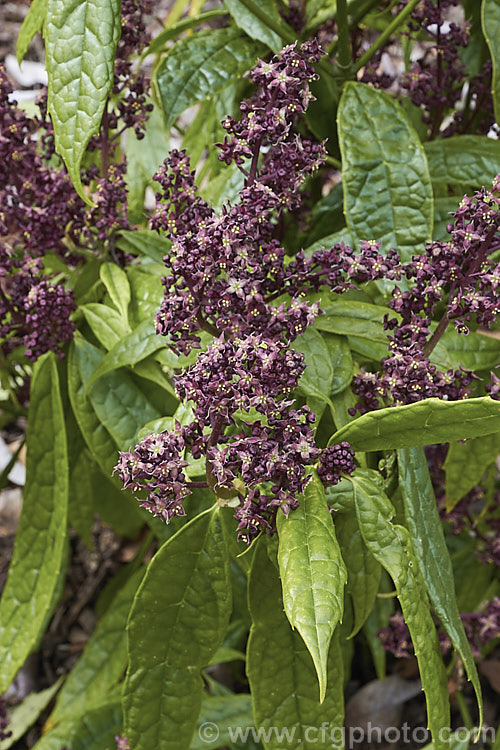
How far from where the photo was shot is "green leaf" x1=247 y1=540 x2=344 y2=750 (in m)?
1.27

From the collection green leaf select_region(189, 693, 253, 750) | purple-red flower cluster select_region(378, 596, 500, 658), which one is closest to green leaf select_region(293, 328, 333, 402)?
purple-red flower cluster select_region(378, 596, 500, 658)

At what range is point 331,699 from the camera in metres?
1.31

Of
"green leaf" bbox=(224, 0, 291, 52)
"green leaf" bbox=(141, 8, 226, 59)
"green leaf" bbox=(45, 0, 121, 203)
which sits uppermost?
"green leaf" bbox=(141, 8, 226, 59)

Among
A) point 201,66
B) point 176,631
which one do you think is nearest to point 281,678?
point 176,631

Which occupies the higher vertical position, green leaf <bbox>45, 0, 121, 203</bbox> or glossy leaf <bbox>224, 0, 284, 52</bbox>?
glossy leaf <bbox>224, 0, 284, 52</bbox>

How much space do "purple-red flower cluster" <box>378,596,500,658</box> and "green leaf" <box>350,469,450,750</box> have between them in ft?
2.28

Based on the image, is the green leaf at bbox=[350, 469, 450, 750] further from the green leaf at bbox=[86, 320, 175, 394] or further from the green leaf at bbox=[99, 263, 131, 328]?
the green leaf at bbox=[99, 263, 131, 328]

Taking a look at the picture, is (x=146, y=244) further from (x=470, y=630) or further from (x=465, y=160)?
(x=470, y=630)

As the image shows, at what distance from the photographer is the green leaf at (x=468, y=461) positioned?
1518mm

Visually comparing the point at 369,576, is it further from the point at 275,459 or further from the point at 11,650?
the point at 11,650

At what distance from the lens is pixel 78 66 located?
1.19 metres

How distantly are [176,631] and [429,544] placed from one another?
0.40 meters

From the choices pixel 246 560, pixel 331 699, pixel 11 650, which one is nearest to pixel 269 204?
pixel 246 560

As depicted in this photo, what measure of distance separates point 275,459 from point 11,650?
912 millimetres
